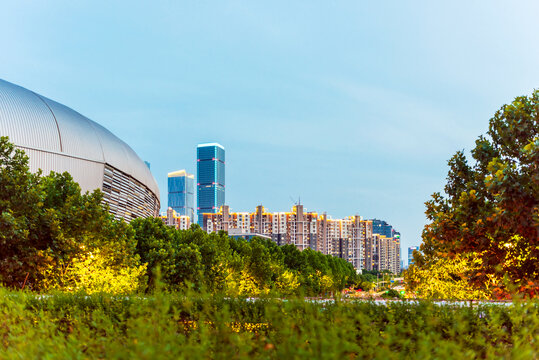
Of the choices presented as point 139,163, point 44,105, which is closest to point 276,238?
point 139,163

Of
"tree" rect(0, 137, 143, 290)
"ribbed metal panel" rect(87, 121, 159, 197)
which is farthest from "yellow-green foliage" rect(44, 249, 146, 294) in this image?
"ribbed metal panel" rect(87, 121, 159, 197)

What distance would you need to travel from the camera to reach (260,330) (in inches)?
233

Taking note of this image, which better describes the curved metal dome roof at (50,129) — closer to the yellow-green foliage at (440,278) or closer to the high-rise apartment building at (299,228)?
the yellow-green foliage at (440,278)

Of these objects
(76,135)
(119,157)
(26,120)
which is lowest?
(119,157)

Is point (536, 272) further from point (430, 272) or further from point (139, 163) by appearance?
point (139, 163)

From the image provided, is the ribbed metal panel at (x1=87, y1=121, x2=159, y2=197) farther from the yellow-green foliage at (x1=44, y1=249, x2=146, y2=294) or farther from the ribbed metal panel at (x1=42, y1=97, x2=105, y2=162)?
the yellow-green foliage at (x1=44, y1=249, x2=146, y2=294)

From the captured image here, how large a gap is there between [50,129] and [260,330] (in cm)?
3206

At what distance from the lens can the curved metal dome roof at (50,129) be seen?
102ft

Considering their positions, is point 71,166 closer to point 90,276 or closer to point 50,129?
point 50,129

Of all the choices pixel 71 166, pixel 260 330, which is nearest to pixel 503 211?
pixel 260 330

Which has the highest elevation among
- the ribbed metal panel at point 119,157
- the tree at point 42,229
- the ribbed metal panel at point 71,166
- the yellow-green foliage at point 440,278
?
the ribbed metal panel at point 119,157

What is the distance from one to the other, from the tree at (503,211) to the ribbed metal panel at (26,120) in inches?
1110

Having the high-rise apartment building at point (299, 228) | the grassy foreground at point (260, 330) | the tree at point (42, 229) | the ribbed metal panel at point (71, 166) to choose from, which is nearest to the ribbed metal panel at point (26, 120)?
the ribbed metal panel at point (71, 166)

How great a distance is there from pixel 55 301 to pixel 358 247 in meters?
178
